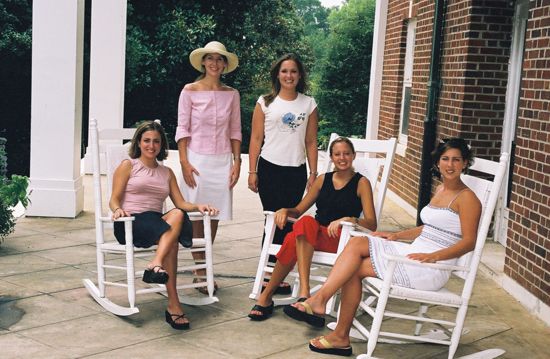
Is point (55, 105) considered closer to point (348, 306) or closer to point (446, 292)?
point (348, 306)

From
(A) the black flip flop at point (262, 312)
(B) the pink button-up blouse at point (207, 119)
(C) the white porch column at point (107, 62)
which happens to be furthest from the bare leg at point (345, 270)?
(C) the white porch column at point (107, 62)

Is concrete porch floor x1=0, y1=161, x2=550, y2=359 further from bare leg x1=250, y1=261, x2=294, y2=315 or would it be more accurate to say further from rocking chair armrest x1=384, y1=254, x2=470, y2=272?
rocking chair armrest x1=384, y1=254, x2=470, y2=272

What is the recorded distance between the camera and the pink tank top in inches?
204

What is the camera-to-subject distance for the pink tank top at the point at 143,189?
5.19 metres

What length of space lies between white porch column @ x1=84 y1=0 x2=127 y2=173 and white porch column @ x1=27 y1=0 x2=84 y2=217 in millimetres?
3006

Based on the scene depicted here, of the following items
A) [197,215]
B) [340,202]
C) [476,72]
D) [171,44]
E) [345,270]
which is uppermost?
[171,44]

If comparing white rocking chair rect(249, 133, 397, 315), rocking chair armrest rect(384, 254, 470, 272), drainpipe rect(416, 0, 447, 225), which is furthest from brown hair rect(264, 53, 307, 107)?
drainpipe rect(416, 0, 447, 225)

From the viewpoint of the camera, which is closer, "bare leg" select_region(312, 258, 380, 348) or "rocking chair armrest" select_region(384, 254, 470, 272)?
"rocking chair armrest" select_region(384, 254, 470, 272)

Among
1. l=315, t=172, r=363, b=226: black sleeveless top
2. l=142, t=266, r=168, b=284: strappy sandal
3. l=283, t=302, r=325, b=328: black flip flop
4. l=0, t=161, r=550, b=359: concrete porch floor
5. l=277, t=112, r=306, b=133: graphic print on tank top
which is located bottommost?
l=0, t=161, r=550, b=359: concrete porch floor

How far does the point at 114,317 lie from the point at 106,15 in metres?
6.93

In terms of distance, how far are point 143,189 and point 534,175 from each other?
258cm

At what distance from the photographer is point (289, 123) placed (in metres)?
5.49

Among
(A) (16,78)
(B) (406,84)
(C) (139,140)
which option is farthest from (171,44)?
(C) (139,140)

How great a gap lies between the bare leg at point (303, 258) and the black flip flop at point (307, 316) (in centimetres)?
27
